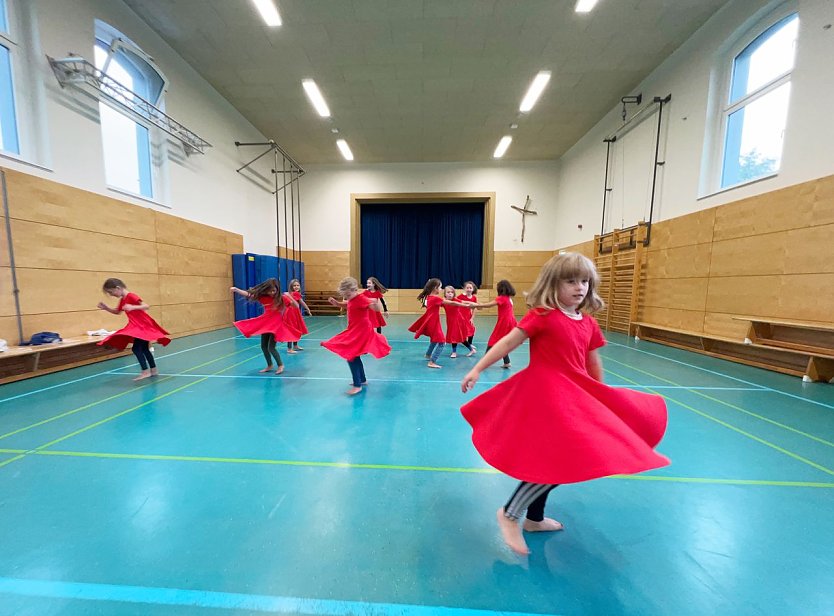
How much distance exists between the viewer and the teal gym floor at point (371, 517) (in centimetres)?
133

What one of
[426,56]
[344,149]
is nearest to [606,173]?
[426,56]

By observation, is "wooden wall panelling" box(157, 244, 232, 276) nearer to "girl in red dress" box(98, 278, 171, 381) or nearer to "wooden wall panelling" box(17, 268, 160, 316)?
"wooden wall panelling" box(17, 268, 160, 316)

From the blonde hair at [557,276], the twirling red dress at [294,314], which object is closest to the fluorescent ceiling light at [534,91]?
the twirling red dress at [294,314]

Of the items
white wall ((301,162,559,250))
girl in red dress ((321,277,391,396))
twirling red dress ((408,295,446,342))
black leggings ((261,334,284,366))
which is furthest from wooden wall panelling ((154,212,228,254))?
twirling red dress ((408,295,446,342))

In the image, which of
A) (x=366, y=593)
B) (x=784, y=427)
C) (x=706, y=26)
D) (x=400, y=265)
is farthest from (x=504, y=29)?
(x=400, y=265)

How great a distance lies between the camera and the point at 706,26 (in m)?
6.32

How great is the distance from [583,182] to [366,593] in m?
13.0

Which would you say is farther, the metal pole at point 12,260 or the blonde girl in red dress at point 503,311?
the blonde girl in red dress at point 503,311

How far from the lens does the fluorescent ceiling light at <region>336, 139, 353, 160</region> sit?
1153cm

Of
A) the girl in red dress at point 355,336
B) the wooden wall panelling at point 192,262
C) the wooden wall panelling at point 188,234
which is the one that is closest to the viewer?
the girl in red dress at point 355,336

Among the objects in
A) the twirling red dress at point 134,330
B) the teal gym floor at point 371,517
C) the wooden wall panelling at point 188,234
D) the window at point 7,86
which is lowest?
the teal gym floor at point 371,517

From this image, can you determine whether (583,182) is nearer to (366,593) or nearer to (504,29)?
(504,29)

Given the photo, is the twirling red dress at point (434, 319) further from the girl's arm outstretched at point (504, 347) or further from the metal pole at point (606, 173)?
the metal pole at point (606, 173)

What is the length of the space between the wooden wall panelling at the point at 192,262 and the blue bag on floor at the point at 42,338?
270 cm
